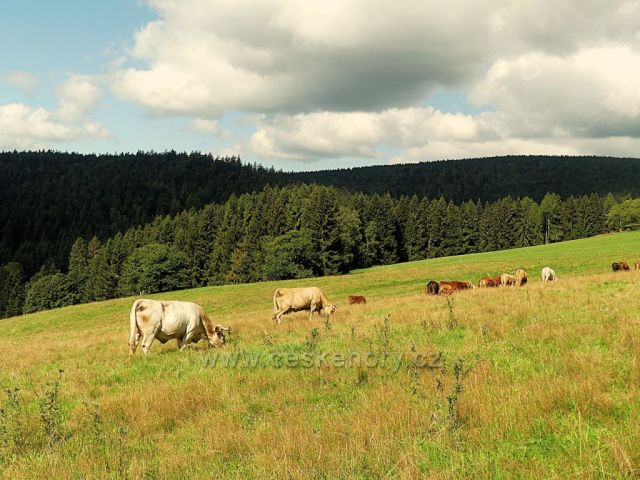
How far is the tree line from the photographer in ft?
258

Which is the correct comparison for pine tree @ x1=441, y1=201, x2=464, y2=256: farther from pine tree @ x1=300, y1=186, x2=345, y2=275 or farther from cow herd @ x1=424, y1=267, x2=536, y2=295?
cow herd @ x1=424, y1=267, x2=536, y2=295

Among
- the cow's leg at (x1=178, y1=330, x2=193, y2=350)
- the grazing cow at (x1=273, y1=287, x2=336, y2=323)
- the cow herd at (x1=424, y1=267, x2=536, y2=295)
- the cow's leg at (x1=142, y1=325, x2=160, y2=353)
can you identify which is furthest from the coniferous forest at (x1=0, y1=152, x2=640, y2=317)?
the cow's leg at (x1=142, y1=325, x2=160, y2=353)

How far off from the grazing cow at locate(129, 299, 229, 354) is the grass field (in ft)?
4.15

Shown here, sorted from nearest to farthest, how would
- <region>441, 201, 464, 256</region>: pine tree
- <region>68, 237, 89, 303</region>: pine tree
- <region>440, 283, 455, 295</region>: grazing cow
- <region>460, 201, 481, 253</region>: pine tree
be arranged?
<region>440, 283, 455, 295</region>: grazing cow, <region>441, 201, 464, 256</region>: pine tree, <region>460, 201, 481, 253</region>: pine tree, <region>68, 237, 89, 303</region>: pine tree

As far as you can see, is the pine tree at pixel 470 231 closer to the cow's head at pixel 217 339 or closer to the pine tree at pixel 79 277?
the pine tree at pixel 79 277

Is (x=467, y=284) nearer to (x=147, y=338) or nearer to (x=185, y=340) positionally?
(x=185, y=340)

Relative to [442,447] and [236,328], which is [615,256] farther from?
[442,447]

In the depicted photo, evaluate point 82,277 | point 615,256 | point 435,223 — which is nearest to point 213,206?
point 82,277

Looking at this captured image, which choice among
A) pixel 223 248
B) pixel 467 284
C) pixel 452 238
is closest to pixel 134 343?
pixel 467 284

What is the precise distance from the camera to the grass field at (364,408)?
15.0ft

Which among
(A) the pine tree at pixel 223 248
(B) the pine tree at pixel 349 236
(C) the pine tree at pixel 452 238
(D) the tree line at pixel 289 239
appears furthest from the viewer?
(C) the pine tree at pixel 452 238

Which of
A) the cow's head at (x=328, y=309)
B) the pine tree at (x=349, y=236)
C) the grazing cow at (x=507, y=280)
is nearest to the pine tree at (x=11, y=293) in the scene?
the pine tree at (x=349, y=236)

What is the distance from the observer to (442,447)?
4758 millimetres

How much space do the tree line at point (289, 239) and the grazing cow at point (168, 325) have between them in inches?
2382
